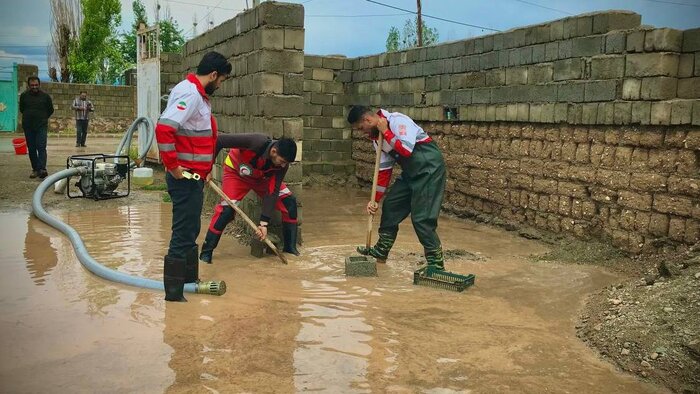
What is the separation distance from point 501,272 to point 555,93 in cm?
271

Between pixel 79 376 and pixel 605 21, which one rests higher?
pixel 605 21

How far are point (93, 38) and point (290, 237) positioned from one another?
30.3 m

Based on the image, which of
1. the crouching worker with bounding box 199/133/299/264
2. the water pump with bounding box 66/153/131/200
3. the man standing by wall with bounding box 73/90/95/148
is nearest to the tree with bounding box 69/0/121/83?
the man standing by wall with bounding box 73/90/95/148

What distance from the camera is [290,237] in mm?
6727

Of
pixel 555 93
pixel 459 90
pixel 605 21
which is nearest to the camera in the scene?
pixel 605 21

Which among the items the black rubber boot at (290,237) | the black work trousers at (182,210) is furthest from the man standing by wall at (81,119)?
the black work trousers at (182,210)

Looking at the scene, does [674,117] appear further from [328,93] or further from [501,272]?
[328,93]

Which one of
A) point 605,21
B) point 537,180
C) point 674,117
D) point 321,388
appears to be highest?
point 605,21

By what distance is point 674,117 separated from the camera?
630 centimetres

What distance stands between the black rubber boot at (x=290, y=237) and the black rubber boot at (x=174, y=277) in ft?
6.63

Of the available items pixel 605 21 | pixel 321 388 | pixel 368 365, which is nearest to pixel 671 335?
pixel 368 365

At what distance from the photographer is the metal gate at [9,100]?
77.3 feet

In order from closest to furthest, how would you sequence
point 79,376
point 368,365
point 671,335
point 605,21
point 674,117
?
point 79,376 < point 368,365 < point 671,335 < point 674,117 < point 605,21

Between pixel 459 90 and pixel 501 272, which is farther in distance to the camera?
pixel 459 90
